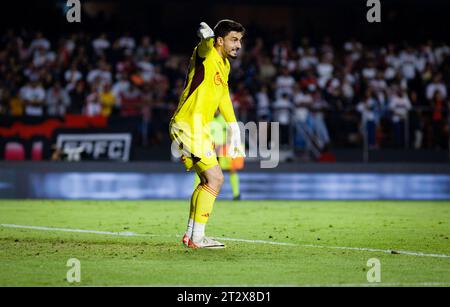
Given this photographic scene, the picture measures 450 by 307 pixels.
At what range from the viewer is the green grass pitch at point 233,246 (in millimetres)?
8109

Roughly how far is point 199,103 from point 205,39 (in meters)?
0.80

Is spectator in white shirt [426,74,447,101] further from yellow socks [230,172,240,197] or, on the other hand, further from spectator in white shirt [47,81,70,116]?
spectator in white shirt [47,81,70,116]

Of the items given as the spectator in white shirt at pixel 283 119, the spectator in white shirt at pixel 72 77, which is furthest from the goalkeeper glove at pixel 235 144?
the spectator in white shirt at pixel 72 77

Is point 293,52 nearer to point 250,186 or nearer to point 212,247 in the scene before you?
point 250,186

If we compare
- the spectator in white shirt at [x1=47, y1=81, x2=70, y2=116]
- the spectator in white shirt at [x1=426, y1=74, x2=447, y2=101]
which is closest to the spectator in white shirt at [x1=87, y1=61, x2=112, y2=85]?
the spectator in white shirt at [x1=47, y1=81, x2=70, y2=116]

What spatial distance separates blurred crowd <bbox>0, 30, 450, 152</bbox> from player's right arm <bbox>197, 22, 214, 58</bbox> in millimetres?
12509

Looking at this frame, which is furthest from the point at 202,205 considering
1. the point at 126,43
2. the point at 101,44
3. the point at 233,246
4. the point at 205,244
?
the point at 126,43

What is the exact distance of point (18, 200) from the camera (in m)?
19.6

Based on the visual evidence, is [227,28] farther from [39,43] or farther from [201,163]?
[39,43]

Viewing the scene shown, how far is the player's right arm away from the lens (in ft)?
32.0

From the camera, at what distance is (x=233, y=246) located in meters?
10.7

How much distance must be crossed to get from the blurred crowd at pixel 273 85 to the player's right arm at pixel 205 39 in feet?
41.0
